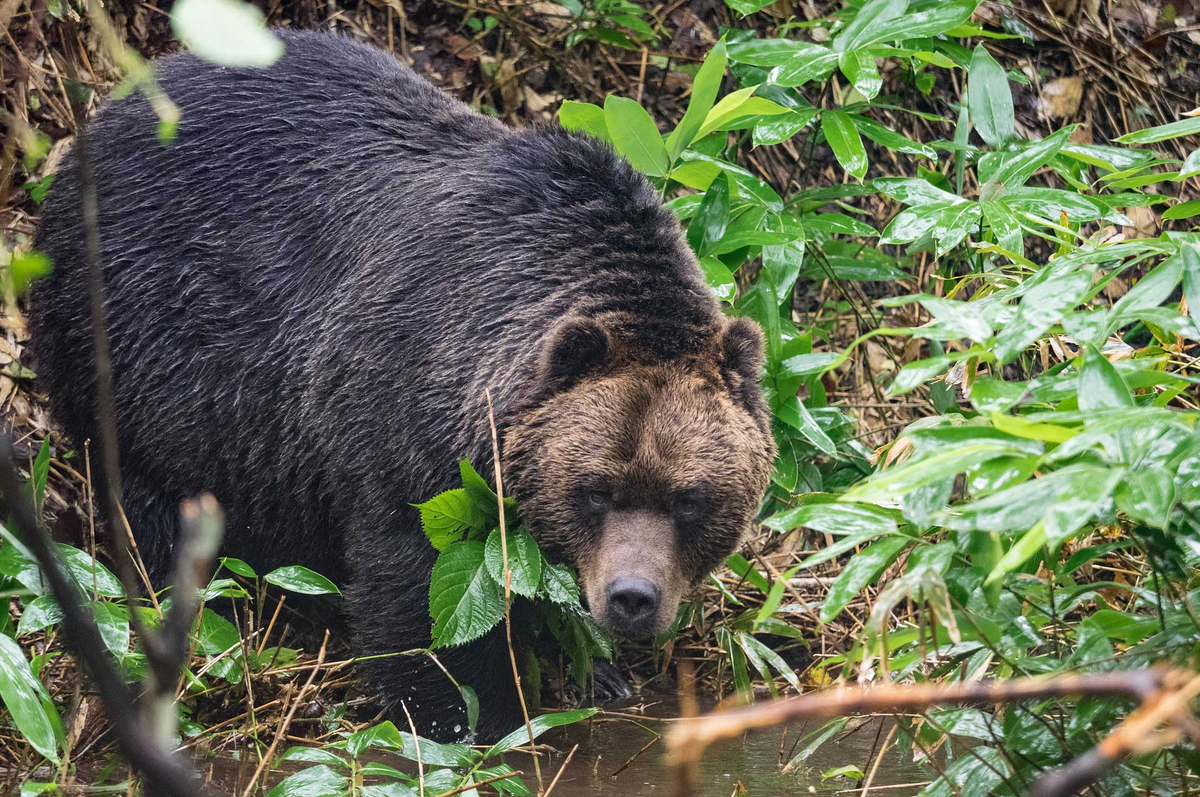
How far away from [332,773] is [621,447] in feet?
5.09

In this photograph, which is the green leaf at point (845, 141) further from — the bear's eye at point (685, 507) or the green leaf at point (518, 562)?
the green leaf at point (518, 562)

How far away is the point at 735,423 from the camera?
174 inches

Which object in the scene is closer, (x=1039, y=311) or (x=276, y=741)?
(x=1039, y=311)

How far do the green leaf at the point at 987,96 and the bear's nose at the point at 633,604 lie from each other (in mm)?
2929

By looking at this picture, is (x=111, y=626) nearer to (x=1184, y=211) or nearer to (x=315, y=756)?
Answer: (x=315, y=756)

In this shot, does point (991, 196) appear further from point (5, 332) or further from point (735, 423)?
point (5, 332)

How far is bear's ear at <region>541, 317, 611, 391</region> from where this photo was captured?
427 cm

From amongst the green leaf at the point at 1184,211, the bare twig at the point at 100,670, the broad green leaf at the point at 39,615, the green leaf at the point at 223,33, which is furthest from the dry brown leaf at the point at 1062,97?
the bare twig at the point at 100,670

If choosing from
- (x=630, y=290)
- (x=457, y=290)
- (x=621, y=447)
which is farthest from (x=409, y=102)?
(x=621, y=447)

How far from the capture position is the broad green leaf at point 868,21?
205 inches

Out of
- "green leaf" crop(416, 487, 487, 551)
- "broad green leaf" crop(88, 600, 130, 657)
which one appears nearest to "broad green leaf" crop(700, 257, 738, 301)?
"green leaf" crop(416, 487, 487, 551)

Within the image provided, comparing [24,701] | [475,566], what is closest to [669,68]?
[475,566]

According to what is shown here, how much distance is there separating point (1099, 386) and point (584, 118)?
3477mm

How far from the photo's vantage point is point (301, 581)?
4.11m
